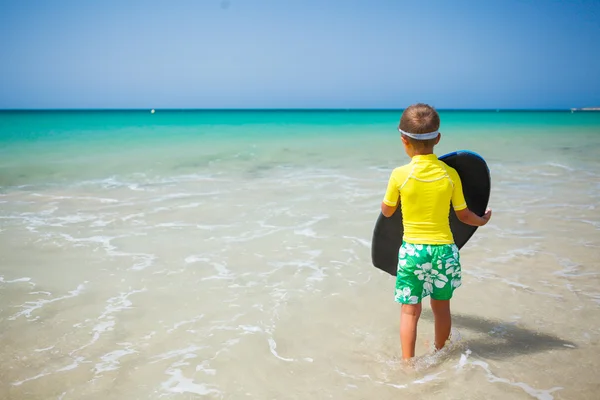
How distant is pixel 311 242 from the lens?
18.0 ft

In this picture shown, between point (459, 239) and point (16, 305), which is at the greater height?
point (459, 239)

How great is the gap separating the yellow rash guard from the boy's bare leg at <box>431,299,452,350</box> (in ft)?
1.33

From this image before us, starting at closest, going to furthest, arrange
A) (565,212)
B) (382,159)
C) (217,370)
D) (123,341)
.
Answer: (217,370) → (123,341) → (565,212) → (382,159)

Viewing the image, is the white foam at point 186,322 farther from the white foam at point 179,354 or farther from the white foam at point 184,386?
the white foam at point 184,386

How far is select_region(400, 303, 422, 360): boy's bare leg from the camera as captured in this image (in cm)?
265

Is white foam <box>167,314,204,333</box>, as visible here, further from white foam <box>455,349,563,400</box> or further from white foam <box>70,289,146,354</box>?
white foam <box>455,349,563,400</box>

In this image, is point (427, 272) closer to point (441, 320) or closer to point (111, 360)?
point (441, 320)

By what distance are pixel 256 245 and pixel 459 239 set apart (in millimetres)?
2686

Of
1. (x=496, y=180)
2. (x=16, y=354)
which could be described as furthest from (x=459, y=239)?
(x=496, y=180)

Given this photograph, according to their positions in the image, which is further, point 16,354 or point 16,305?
point 16,305

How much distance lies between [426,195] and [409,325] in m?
0.79

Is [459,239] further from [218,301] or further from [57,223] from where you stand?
[57,223]

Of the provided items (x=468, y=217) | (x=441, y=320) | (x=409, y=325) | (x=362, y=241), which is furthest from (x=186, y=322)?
(x=362, y=241)

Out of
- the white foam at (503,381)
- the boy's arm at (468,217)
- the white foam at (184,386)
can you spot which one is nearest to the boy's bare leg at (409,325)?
the white foam at (503,381)
